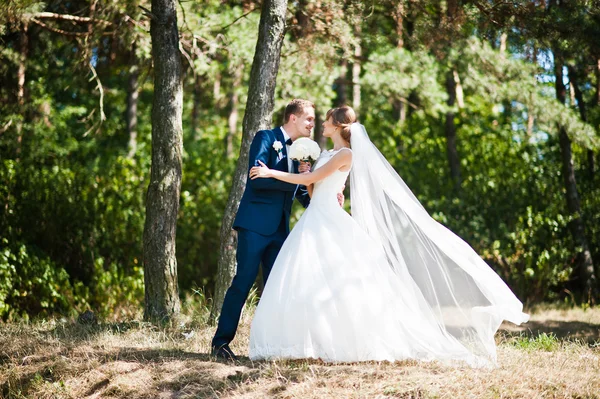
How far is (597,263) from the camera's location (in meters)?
12.1

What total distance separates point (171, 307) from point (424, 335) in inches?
122

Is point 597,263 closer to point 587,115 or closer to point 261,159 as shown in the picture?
point 587,115

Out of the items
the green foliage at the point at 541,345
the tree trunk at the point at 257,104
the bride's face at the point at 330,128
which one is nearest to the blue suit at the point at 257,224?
the bride's face at the point at 330,128

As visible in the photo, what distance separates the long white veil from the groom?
0.50 meters

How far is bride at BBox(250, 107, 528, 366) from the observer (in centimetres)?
493

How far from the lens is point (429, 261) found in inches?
211

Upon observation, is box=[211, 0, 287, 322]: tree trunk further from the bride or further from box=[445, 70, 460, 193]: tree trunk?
box=[445, 70, 460, 193]: tree trunk

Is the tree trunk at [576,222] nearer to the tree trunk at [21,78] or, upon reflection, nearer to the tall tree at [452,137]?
the tall tree at [452,137]

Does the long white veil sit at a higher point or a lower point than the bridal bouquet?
lower

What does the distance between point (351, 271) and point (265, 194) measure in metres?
0.93

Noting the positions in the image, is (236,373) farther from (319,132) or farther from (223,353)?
(319,132)

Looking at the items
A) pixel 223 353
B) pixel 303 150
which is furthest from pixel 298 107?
pixel 223 353

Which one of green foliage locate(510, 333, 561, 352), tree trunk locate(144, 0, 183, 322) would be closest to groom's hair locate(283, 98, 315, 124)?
tree trunk locate(144, 0, 183, 322)

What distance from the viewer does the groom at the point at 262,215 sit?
525 cm
